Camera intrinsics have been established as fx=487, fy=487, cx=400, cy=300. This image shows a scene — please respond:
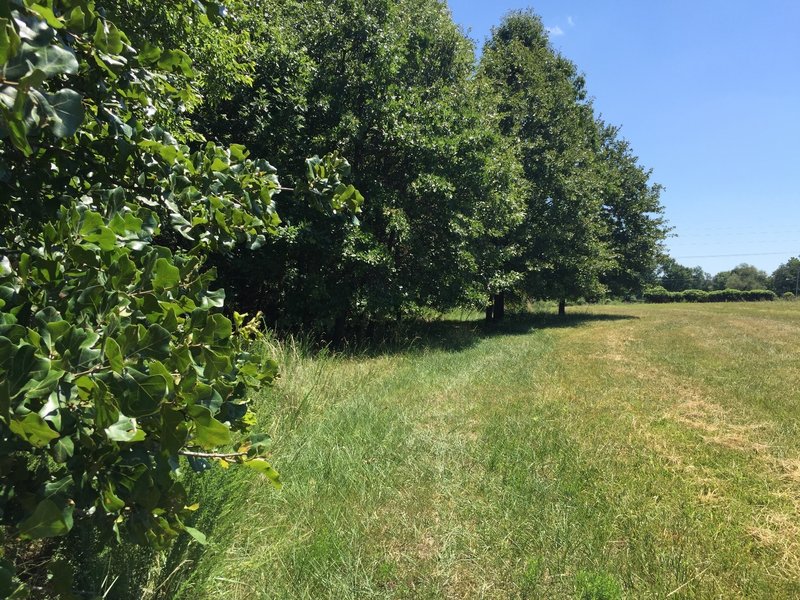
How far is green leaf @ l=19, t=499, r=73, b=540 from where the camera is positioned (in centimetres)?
111

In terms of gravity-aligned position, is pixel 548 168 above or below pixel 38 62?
above

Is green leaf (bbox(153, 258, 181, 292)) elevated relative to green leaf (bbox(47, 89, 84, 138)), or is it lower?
lower

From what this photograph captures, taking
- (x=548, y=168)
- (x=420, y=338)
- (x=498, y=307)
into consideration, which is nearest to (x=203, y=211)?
(x=420, y=338)

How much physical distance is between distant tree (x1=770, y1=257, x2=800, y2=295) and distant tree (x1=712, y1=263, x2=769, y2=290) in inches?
81.2

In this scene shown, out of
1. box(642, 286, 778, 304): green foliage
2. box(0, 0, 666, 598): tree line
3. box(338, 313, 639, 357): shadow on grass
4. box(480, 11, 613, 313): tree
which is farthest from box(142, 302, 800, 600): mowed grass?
box(642, 286, 778, 304): green foliage

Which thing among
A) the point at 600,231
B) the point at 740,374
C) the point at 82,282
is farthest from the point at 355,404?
the point at 600,231

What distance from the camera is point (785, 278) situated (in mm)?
102062

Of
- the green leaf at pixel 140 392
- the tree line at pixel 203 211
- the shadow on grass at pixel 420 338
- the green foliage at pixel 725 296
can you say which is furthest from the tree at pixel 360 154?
the green foliage at pixel 725 296

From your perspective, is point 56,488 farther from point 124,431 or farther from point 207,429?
point 207,429

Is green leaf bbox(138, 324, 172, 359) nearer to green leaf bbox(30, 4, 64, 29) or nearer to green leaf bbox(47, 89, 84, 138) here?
green leaf bbox(47, 89, 84, 138)

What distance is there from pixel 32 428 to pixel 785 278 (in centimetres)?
12996

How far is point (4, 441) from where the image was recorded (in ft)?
3.65

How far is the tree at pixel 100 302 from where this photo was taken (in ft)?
3.48

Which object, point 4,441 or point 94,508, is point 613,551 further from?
point 4,441
